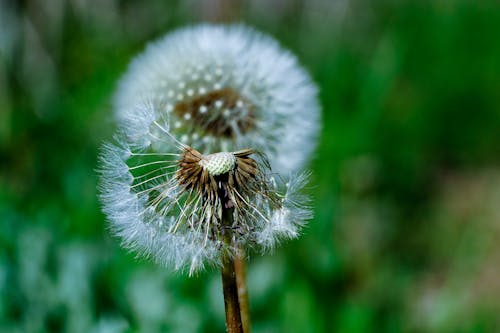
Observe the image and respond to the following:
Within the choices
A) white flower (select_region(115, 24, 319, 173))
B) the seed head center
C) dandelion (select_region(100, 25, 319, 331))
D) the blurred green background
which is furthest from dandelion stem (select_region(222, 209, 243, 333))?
the blurred green background

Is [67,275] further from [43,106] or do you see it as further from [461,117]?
[461,117]

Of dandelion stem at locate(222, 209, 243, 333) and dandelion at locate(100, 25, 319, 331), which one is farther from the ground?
dandelion at locate(100, 25, 319, 331)

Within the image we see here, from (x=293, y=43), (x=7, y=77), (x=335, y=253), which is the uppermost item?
(x=293, y=43)

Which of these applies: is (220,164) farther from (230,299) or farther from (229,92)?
(229,92)

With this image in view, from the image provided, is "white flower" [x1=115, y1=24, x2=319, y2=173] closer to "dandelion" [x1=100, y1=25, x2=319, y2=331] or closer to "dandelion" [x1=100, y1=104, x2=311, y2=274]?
"dandelion" [x1=100, y1=25, x2=319, y2=331]

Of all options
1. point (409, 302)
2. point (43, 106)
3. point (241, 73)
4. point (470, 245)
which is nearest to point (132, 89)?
point (241, 73)

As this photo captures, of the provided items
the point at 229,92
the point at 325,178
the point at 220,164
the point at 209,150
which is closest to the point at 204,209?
the point at 220,164

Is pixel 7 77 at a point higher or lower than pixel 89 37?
lower

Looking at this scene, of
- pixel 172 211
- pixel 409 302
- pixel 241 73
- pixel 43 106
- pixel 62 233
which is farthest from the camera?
pixel 43 106
